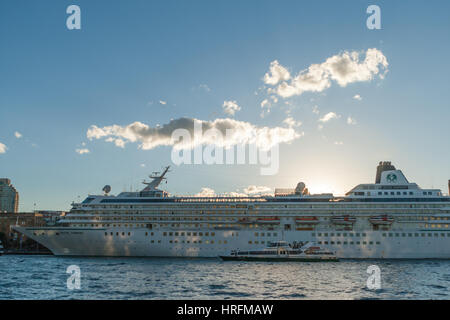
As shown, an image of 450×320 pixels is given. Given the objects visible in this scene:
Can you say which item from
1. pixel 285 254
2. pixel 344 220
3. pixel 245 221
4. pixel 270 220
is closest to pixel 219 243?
pixel 245 221

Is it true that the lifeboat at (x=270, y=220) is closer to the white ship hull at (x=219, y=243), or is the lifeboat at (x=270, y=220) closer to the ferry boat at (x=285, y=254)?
the white ship hull at (x=219, y=243)

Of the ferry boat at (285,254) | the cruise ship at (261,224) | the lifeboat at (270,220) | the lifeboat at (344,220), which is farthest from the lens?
the lifeboat at (270,220)

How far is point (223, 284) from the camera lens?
31766mm

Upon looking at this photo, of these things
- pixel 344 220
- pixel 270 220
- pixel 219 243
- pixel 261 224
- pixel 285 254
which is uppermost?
pixel 344 220

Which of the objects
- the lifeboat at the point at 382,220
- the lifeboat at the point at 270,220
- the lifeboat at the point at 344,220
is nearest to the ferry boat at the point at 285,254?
the lifeboat at the point at 270,220

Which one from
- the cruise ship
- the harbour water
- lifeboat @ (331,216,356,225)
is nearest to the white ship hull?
the cruise ship

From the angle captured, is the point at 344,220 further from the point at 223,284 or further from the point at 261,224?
the point at 223,284

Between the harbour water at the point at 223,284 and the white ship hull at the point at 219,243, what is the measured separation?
13.8 m

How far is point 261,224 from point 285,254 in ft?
24.7

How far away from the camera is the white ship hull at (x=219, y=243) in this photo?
187 ft

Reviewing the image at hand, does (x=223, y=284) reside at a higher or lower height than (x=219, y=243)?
lower

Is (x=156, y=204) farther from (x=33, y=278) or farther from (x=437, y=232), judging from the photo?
(x=437, y=232)
